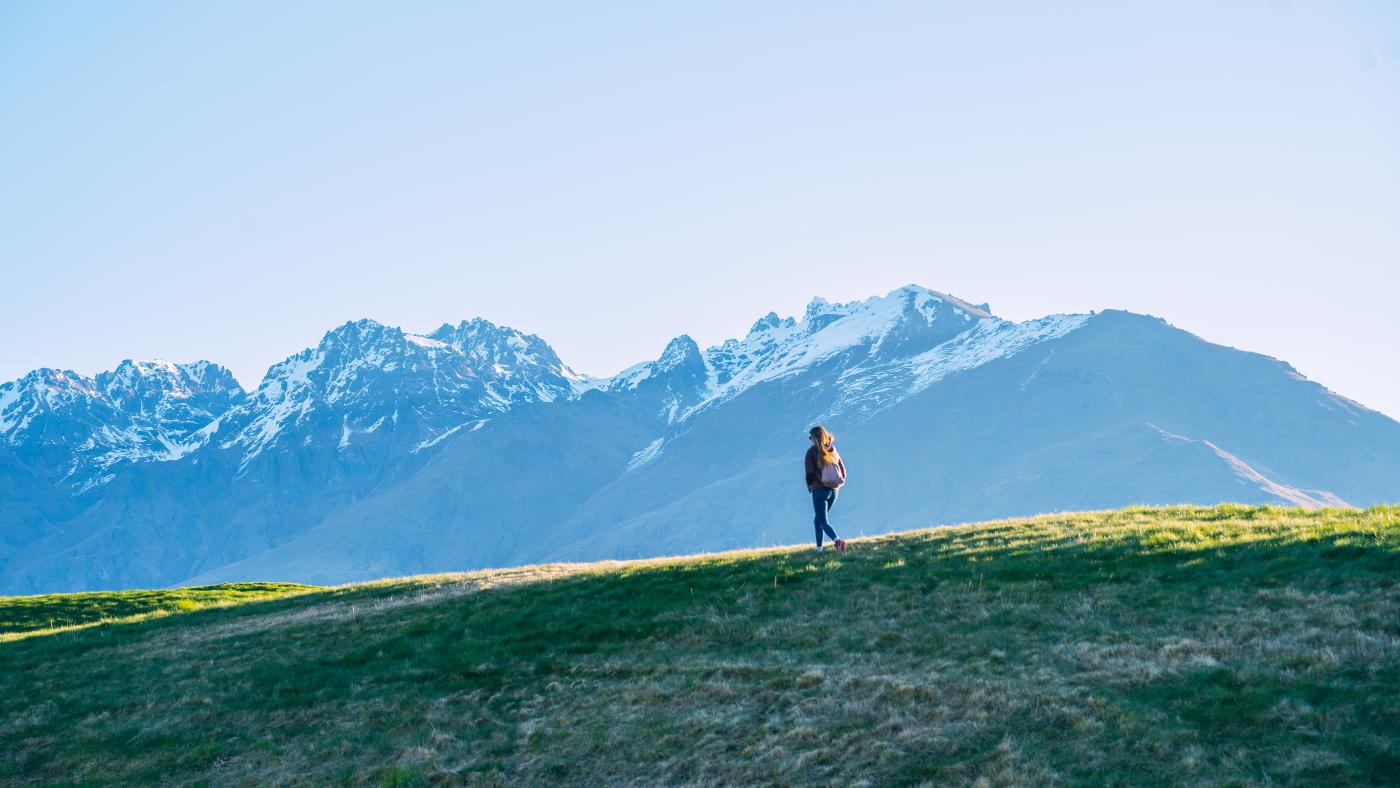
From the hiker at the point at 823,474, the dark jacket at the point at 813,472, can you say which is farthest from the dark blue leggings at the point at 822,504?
the dark jacket at the point at 813,472

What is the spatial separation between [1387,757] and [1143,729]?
3.12m

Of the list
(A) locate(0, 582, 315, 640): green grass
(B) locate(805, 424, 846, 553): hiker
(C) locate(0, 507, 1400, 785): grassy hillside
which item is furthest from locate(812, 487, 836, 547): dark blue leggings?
(A) locate(0, 582, 315, 640): green grass

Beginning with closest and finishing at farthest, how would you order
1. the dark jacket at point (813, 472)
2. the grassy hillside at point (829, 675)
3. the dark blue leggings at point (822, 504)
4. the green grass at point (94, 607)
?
the grassy hillside at point (829, 675) < the dark blue leggings at point (822, 504) < the dark jacket at point (813, 472) < the green grass at point (94, 607)

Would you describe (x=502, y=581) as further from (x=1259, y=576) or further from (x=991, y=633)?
(x=1259, y=576)

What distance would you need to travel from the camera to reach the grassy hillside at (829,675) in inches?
627

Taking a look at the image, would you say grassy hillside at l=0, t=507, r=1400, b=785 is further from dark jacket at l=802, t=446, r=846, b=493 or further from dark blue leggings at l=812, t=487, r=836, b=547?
dark jacket at l=802, t=446, r=846, b=493

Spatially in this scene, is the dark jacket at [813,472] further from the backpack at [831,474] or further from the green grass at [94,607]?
the green grass at [94,607]

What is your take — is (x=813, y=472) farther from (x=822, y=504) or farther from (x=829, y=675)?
(x=829, y=675)

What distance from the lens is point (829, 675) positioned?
65.3 ft

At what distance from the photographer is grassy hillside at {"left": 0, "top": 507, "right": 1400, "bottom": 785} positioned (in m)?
15.9

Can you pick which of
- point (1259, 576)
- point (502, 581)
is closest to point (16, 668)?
point (502, 581)

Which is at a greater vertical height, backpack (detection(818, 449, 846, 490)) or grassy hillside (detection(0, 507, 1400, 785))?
backpack (detection(818, 449, 846, 490))

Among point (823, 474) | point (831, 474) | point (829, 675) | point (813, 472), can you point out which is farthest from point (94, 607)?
point (829, 675)

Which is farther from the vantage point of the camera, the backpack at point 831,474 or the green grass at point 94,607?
the green grass at point 94,607
